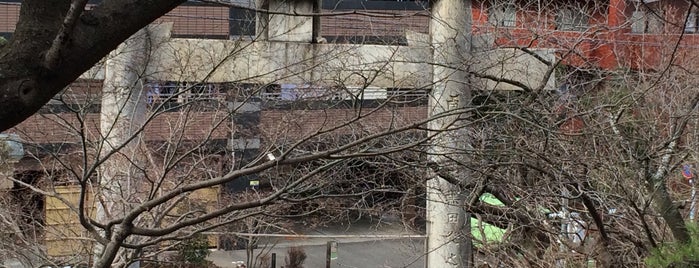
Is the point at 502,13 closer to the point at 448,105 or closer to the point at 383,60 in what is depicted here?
the point at 448,105

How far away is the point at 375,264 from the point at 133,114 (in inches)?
382

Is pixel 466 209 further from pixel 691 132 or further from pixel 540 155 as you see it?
pixel 691 132

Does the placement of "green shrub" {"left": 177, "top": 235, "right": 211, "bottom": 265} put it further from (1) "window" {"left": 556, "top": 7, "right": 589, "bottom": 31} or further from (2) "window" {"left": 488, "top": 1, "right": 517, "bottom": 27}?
(1) "window" {"left": 556, "top": 7, "right": 589, "bottom": 31}

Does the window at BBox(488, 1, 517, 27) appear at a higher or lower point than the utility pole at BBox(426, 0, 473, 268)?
higher

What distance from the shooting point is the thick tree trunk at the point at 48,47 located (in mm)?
1751

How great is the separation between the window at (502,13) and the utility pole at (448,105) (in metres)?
0.28

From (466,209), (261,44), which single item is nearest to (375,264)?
(466,209)

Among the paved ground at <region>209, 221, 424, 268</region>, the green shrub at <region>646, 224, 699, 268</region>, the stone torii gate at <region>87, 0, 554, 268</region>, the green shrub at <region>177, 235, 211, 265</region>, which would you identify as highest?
the stone torii gate at <region>87, 0, 554, 268</region>

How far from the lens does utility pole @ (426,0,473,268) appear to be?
6.13 metres

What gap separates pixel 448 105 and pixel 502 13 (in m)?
1.49

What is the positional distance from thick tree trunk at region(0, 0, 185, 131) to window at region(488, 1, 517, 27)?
199 inches

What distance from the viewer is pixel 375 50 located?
632 centimetres

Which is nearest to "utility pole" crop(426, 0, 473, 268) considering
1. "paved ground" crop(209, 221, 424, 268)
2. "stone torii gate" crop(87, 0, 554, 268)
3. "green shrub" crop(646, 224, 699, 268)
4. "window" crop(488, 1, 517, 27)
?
"stone torii gate" crop(87, 0, 554, 268)

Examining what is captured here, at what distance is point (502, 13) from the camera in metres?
7.06
